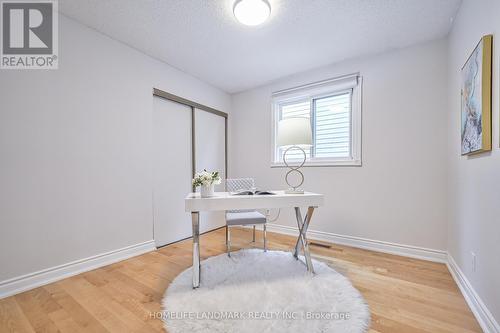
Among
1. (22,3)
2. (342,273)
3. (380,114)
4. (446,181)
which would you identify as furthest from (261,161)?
(22,3)

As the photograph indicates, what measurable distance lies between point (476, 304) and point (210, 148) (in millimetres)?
3286

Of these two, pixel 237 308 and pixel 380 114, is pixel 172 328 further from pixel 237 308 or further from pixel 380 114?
pixel 380 114

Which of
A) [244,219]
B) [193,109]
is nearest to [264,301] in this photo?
[244,219]

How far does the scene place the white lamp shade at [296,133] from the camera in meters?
2.01

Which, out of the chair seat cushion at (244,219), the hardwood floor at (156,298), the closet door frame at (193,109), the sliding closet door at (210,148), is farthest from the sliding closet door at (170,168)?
the chair seat cushion at (244,219)

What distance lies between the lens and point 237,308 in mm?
1465

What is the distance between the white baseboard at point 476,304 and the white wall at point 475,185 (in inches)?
1.7

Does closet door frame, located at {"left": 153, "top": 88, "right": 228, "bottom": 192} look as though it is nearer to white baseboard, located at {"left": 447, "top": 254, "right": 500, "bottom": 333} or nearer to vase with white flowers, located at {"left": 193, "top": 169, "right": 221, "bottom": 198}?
vase with white flowers, located at {"left": 193, "top": 169, "right": 221, "bottom": 198}

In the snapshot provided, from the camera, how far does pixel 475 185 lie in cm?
150

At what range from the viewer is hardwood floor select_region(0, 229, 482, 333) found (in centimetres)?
134

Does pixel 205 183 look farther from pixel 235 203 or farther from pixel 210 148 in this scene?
pixel 210 148

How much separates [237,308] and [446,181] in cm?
241

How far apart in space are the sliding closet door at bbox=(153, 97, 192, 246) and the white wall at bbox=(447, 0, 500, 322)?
118 inches

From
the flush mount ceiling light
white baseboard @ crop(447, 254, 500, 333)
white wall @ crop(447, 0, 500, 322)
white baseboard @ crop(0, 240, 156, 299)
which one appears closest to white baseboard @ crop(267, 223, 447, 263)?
white wall @ crop(447, 0, 500, 322)
